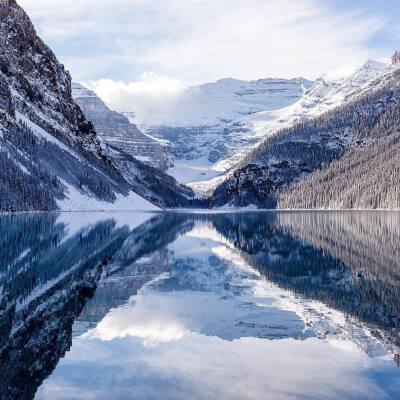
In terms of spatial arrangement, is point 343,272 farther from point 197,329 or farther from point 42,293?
point 42,293

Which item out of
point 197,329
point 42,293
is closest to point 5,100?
point 42,293

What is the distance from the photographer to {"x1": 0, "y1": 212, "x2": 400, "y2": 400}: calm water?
15078mm

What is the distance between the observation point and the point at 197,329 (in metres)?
21.5

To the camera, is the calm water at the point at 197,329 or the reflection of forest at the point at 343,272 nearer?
the calm water at the point at 197,329

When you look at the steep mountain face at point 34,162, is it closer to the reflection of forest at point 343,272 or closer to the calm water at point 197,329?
the reflection of forest at point 343,272

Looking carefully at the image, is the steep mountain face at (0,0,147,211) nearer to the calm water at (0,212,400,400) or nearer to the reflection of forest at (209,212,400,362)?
the reflection of forest at (209,212,400,362)

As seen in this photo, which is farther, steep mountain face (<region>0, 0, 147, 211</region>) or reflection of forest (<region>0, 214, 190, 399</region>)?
steep mountain face (<region>0, 0, 147, 211</region>)

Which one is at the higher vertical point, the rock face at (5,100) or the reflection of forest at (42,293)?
the rock face at (5,100)

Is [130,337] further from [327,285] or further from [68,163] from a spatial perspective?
[68,163]

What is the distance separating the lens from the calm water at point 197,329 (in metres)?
15.1

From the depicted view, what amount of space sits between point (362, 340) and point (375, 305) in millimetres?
6402

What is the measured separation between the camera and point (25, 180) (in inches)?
5551

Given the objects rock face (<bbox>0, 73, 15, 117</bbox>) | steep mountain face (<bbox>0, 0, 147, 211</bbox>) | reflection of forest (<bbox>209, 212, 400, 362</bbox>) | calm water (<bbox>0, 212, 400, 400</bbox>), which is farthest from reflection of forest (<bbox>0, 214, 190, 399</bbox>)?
rock face (<bbox>0, 73, 15, 117</bbox>)

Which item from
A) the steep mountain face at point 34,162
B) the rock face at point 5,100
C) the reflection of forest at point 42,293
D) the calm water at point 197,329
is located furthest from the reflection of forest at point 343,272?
the rock face at point 5,100
